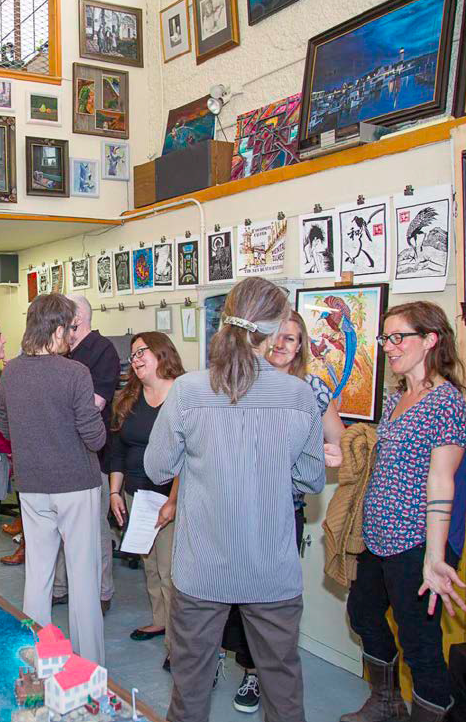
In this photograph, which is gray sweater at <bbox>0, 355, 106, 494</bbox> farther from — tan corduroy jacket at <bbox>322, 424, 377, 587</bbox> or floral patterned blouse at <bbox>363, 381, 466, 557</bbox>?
floral patterned blouse at <bbox>363, 381, 466, 557</bbox>

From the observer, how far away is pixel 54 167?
4559mm

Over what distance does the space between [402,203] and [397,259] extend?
8.2 inches

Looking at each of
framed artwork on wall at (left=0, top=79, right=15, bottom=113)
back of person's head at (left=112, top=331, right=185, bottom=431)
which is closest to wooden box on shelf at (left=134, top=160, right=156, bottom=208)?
framed artwork on wall at (left=0, top=79, right=15, bottom=113)

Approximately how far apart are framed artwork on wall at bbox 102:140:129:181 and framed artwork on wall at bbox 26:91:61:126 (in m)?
0.35

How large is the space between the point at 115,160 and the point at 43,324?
2453mm

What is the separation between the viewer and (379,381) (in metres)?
2.88

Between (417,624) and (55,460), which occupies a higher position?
(55,460)

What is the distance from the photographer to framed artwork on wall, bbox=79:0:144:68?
4.67 metres

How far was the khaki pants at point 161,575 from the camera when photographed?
302 cm

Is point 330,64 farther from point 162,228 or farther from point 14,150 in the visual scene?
point 14,150

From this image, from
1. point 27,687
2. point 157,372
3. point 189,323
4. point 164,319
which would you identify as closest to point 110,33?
point 164,319

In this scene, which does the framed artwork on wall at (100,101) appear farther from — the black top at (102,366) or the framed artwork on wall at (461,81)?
the framed artwork on wall at (461,81)

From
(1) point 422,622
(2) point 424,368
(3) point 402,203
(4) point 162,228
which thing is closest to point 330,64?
(3) point 402,203

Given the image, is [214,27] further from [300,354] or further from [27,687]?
[27,687]
